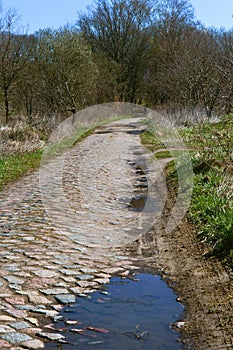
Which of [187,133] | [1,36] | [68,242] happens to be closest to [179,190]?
[68,242]

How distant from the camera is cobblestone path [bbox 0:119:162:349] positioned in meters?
4.29

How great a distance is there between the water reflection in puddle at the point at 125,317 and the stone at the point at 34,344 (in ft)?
0.19

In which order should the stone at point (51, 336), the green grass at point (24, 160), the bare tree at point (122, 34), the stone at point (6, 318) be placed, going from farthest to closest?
the bare tree at point (122, 34)
the green grass at point (24, 160)
the stone at point (6, 318)
the stone at point (51, 336)

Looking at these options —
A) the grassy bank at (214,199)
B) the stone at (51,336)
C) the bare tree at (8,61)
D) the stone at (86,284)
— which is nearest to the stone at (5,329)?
the stone at (51,336)

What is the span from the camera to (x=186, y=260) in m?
5.81

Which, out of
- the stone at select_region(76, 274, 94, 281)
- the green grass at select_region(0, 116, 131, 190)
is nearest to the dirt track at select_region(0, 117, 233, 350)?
the stone at select_region(76, 274, 94, 281)

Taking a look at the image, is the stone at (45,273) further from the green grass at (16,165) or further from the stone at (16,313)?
the green grass at (16,165)

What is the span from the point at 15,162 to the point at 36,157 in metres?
1.81

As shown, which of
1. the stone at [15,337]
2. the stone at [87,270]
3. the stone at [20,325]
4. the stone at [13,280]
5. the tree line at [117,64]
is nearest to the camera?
the stone at [15,337]

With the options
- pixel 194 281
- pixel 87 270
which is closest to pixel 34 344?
pixel 87 270

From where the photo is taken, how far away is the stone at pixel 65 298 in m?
4.57

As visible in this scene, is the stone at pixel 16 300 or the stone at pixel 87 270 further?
the stone at pixel 87 270

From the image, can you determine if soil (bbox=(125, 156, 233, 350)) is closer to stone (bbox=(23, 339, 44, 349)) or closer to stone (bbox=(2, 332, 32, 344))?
stone (bbox=(23, 339, 44, 349))

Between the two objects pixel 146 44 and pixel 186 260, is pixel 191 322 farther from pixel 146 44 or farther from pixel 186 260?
pixel 146 44
